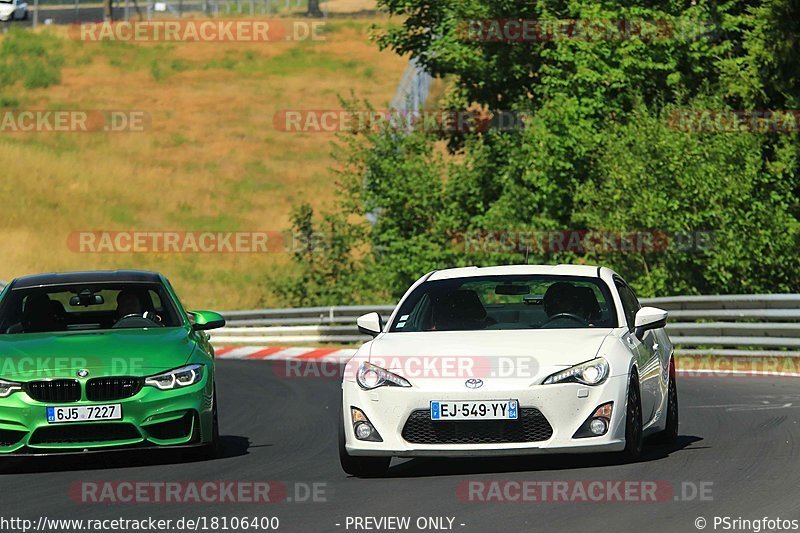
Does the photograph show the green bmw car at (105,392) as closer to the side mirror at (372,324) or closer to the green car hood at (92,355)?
the green car hood at (92,355)

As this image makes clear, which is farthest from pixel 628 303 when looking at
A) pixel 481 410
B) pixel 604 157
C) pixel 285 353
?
pixel 285 353

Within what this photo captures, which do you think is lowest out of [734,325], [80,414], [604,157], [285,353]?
[285,353]

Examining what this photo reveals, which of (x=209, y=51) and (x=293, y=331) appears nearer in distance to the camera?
(x=293, y=331)

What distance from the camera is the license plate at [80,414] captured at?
11242 millimetres

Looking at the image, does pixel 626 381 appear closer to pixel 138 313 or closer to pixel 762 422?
pixel 762 422

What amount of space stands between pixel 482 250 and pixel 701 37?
22.2ft

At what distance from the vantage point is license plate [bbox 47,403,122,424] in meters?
11.2

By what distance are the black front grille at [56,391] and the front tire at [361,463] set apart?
2095 mm

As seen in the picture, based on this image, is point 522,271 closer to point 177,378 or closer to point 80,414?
point 177,378

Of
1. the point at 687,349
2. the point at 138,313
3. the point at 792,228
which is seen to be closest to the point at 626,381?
the point at 138,313

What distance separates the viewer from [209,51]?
96.9 m

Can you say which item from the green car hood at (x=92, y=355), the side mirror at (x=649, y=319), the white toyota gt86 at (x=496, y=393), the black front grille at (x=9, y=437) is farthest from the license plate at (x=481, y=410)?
the black front grille at (x=9, y=437)

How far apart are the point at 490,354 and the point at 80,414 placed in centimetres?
304

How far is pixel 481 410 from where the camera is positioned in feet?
32.8
